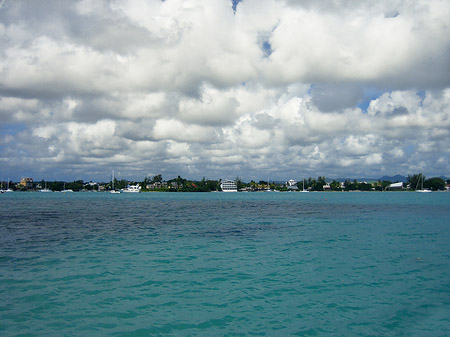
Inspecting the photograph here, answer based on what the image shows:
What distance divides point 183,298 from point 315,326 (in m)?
6.49

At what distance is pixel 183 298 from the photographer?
17.2 m

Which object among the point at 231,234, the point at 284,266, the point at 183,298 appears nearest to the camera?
the point at 183,298

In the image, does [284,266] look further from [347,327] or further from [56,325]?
[56,325]

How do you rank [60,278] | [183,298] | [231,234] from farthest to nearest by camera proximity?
[231,234]
[60,278]
[183,298]

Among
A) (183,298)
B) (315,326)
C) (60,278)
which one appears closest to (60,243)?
(60,278)

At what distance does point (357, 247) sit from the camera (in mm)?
31234

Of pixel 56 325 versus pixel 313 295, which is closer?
pixel 56 325

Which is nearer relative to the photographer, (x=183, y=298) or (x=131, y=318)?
(x=131, y=318)

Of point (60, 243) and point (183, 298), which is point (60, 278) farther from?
point (60, 243)

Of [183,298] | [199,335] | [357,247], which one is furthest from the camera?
[357,247]

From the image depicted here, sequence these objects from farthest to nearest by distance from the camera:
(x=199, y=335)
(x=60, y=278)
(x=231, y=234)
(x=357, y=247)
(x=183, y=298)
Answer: (x=231, y=234) → (x=357, y=247) → (x=60, y=278) → (x=183, y=298) → (x=199, y=335)

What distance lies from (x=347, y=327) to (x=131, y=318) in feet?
28.9

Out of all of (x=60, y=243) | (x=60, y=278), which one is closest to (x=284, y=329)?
(x=60, y=278)

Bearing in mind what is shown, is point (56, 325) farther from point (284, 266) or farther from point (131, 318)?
point (284, 266)
